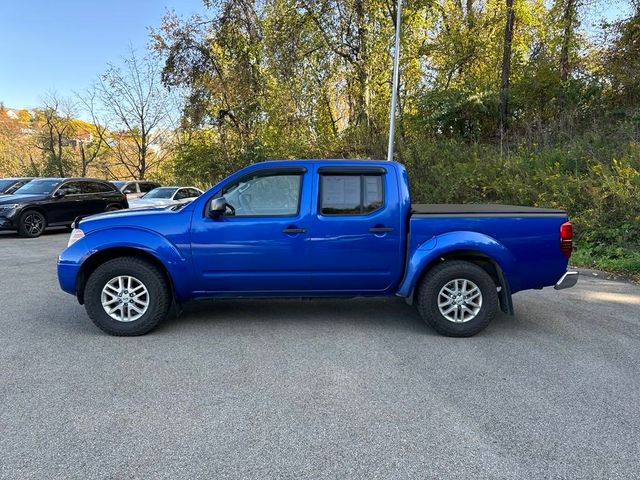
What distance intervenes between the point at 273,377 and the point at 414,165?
1168 cm

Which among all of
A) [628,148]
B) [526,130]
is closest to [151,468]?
[628,148]

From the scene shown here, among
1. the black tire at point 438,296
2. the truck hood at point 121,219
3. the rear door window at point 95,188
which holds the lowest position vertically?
the black tire at point 438,296

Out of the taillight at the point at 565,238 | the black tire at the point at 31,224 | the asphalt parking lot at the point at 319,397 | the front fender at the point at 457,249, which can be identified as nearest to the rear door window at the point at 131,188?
the black tire at the point at 31,224

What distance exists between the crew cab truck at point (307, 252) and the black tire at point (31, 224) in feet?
32.0

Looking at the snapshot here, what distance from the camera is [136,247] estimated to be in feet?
14.9

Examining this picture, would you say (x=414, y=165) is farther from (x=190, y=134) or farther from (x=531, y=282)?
(x=190, y=134)

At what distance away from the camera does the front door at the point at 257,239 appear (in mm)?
4574

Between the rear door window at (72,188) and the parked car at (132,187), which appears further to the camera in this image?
the parked car at (132,187)

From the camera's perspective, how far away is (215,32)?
24125mm

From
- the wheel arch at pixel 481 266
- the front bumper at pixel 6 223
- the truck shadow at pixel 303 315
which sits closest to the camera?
the wheel arch at pixel 481 266

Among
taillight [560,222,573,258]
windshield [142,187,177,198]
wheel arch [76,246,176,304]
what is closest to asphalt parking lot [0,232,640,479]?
wheel arch [76,246,176,304]

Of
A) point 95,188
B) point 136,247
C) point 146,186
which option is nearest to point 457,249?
point 136,247

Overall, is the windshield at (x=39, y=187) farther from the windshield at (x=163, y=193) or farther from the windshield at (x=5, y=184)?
the windshield at (x=5, y=184)

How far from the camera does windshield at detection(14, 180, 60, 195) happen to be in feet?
43.9
